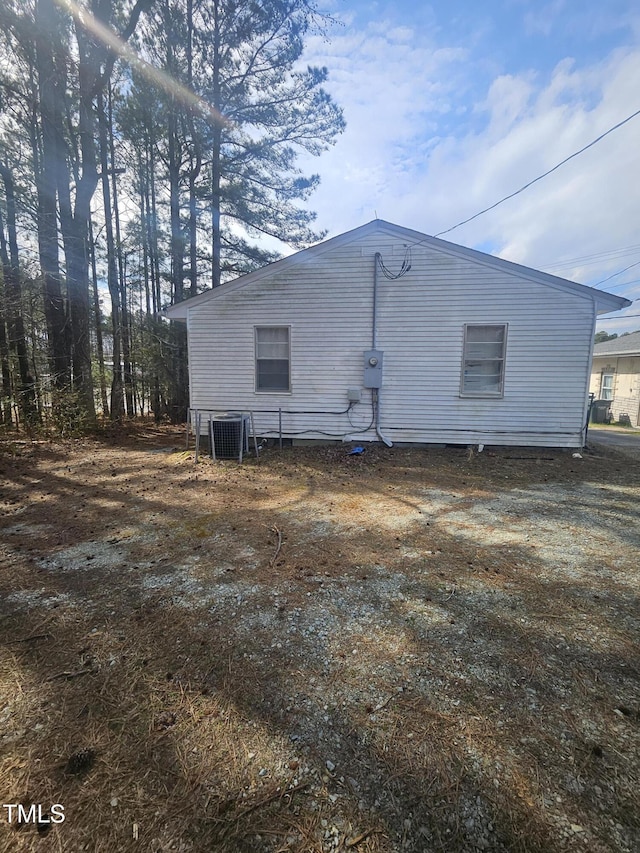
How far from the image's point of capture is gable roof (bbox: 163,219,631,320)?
7.06 metres

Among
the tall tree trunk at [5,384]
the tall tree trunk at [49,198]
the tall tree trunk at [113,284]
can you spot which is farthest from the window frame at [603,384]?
the tall tree trunk at [5,384]

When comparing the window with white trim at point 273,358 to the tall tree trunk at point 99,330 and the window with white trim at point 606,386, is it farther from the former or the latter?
the window with white trim at point 606,386

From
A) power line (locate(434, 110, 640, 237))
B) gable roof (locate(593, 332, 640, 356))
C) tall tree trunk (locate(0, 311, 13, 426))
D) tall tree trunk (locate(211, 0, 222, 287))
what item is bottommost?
tall tree trunk (locate(0, 311, 13, 426))

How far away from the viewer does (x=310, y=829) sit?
1.23 m

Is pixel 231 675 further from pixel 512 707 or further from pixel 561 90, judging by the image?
pixel 561 90

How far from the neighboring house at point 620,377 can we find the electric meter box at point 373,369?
1349 centimetres

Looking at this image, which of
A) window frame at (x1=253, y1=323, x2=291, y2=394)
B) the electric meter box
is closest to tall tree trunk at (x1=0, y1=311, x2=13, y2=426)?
window frame at (x1=253, y1=323, x2=291, y2=394)

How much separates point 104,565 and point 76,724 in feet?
5.51

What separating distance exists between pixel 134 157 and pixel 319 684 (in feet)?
56.4

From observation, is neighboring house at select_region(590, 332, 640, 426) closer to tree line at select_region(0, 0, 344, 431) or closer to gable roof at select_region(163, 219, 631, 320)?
gable roof at select_region(163, 219, 631, 320)

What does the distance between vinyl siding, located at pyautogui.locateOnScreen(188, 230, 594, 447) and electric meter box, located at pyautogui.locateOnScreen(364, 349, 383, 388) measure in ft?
0.57

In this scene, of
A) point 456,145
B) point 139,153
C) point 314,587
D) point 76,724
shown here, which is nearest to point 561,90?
point 456,145

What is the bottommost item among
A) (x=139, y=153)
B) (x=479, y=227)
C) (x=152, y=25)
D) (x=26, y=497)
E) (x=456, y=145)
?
(x=26, y=497)

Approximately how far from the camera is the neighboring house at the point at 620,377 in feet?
52.1
